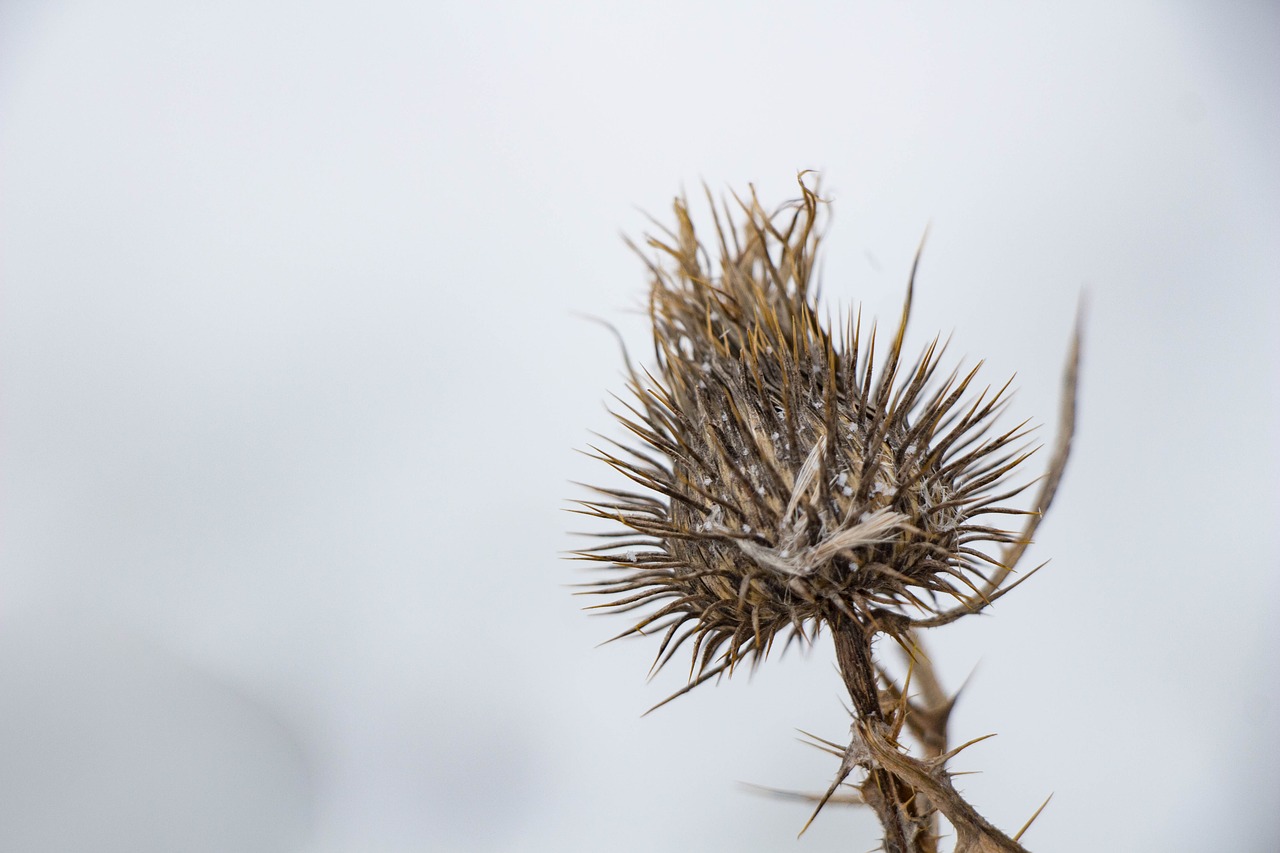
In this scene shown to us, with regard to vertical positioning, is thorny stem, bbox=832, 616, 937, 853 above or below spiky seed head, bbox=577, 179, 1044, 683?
below

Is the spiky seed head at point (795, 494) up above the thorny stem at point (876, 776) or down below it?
above

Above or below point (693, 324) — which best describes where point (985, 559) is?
below

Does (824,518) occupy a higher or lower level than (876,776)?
higher

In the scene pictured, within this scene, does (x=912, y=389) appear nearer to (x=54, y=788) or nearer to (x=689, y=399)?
(x=689, y=399)

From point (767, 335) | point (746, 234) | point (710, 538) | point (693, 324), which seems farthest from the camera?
point (746, 234)

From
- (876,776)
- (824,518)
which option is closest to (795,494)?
(824,518)

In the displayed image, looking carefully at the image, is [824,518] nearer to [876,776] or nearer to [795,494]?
[795,494]

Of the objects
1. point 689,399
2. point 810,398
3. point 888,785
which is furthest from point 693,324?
point 888,785

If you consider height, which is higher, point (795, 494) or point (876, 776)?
point (795, 494)
